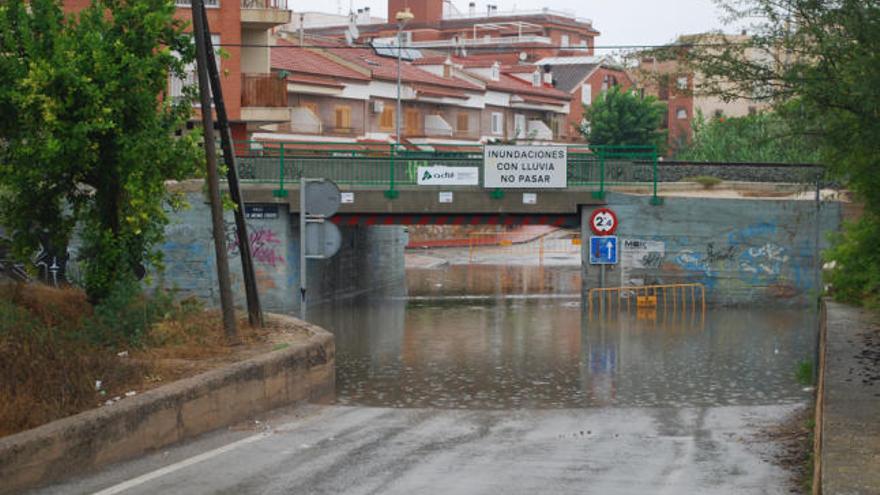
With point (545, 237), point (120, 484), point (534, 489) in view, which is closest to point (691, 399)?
point (534, 489)

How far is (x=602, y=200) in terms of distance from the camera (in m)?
32.0

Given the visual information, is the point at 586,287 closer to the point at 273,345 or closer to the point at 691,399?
the point at 691,399

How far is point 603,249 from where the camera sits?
3180 cm

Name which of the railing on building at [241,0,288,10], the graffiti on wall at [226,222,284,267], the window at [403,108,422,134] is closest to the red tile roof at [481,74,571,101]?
the window at [403,108,422,134]

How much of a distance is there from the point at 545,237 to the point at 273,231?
42915mm

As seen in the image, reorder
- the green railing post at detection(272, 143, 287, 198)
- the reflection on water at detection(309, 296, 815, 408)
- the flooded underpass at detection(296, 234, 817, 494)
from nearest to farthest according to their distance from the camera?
1. the flooded underpass at detection(296, 234, 817, 494)
2. the reflection on water at detection(309, 296, 815, 408)
3. the green railing post at detection(272, 143, 287, 198)

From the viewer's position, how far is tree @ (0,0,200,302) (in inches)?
588

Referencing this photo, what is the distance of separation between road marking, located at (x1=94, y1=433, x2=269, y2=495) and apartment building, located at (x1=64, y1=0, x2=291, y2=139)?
2463cm

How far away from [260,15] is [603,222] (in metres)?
12.1

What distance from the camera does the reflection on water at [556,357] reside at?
56.5ft

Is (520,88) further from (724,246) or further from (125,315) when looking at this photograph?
(125,315)

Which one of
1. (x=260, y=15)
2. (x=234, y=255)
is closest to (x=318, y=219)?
(x=234, y=255)

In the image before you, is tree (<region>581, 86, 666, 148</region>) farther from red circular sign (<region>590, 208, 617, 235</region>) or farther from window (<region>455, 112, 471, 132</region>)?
red circular sign (<region>590, 208, 617, 235</region>)

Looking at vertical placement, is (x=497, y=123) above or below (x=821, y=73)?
above
